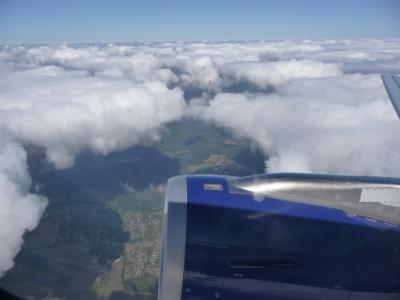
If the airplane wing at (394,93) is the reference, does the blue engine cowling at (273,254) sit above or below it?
below

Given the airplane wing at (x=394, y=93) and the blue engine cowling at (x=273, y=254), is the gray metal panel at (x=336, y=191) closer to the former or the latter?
the blue engine cowling at (x=273, y=254)

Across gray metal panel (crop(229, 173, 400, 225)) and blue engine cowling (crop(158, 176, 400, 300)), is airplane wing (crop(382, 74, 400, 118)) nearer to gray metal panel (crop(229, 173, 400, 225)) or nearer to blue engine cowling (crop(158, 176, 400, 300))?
gray metal panel (crop(229, 173, 400, 225))

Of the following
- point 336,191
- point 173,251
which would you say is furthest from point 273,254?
point 336,191

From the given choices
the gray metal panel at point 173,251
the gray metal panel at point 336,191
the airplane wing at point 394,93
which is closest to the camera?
the gray metal panel at point 173,251

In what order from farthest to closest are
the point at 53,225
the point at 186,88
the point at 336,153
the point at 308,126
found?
the point at 186,88
the point at 308,126
the point at 53,225
the point at 336,153

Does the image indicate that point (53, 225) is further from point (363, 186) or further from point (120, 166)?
point (363, 186)

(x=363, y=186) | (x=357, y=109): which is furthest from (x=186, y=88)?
(x=363, y=186)

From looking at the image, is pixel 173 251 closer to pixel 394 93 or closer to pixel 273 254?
pixel 273 254

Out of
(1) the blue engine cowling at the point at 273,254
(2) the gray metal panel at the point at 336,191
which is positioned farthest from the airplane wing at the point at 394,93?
(1) the blue engine cowling at the point at 273,254
